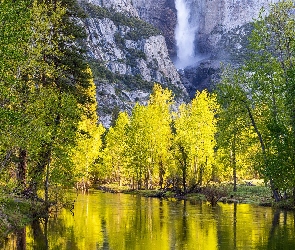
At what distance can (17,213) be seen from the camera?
26.6 m

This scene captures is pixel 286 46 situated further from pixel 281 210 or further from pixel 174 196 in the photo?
pixel 174 196

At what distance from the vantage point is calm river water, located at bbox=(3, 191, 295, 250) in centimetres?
2155

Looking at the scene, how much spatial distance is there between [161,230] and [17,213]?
939 centimetres

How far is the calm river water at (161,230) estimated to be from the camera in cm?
2155

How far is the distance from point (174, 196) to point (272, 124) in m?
23.9

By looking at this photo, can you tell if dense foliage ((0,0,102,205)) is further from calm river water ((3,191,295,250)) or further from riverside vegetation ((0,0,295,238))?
calm river water ((3,191,295,250))

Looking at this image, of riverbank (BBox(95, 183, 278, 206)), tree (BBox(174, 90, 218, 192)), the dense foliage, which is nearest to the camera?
the dense foliage

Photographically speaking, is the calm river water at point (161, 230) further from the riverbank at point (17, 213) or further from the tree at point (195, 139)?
the tree at point (195, 139)

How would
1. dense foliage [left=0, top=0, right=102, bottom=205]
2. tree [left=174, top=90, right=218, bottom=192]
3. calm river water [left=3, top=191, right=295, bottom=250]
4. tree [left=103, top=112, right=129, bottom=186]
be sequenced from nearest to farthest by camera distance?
1. dense foliage [left=0, top=0, right=102, bottom=205]
2. calm river water [left=3, top=191, right=295, bottom=250]
3. tree [left=174, top=90, right=218, bottom=192]
4. tree [left=103, top=112, right=129, bottom=186]

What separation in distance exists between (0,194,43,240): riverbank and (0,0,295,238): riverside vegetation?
137 millimetres

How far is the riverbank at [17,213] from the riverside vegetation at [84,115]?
0.14 metres

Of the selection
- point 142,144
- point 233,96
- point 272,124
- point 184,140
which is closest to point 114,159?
point 142,144

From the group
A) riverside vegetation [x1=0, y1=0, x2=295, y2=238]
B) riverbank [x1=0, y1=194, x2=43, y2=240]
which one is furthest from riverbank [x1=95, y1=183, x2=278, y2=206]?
riverbank [x1=0, y1=194, x2=43, y2=240]

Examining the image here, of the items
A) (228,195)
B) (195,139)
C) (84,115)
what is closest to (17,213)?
(84,115)
